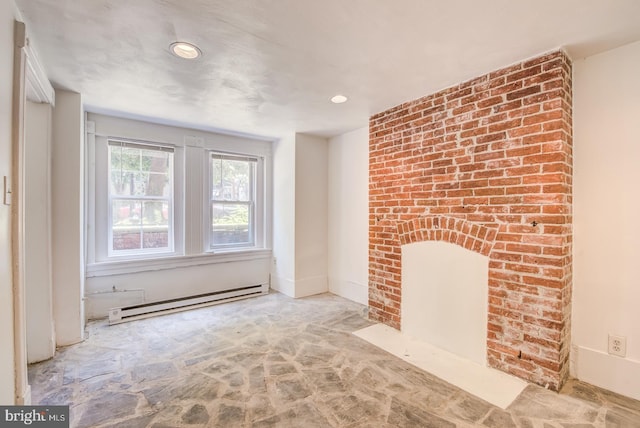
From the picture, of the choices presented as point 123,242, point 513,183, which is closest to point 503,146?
point 513,183

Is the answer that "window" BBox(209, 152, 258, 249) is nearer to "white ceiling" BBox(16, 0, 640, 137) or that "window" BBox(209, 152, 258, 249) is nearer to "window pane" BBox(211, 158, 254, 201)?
"window pane" BBox(211, 158, 254, 201)

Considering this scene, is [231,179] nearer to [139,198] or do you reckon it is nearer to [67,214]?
[139,198]

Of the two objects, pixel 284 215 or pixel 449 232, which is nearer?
pixel 449 232

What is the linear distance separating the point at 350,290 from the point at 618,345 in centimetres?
266

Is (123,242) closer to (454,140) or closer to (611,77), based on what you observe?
(454,140)

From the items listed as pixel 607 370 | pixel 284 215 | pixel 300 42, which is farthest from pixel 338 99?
pixel 607 370

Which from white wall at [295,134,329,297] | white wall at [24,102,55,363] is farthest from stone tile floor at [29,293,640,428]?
white wall at [295,134,329,297]

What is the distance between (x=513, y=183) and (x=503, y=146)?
30 centimetres

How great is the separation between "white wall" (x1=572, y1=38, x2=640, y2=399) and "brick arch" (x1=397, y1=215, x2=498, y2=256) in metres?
0.59

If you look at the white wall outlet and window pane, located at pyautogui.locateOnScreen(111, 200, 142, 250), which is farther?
window pane, located at pyautogui.locateOnScreen(111, 200, 142, 250)

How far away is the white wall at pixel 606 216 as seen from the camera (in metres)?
1.94

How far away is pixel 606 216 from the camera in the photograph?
2.04 metres

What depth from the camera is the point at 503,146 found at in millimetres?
2266

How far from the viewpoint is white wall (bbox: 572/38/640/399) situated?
1.94 meters
